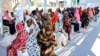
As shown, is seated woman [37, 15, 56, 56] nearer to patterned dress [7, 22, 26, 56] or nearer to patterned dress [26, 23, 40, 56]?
patterned dress [26, 23, 40, 56]

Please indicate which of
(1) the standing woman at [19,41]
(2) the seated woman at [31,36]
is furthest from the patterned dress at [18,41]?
(2) the seated woman at [31,36]

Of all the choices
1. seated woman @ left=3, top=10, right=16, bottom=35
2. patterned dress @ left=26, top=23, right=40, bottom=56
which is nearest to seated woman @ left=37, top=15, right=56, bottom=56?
patterned dress @ left=26, top=23, right=40, bottom=56

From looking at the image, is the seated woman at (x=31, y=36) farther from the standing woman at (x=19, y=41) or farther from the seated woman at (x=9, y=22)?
the seated woman at (x=9, y=22)

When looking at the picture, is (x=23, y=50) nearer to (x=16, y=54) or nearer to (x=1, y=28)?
(x=16, y=54)

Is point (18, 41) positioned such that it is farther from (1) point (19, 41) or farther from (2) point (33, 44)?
(2) point (33, 44)

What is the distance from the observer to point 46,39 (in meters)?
5.62

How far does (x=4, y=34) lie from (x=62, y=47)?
A: 11.5ft

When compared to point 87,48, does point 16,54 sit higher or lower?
higher

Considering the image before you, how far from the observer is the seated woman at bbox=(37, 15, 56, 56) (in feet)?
18.4

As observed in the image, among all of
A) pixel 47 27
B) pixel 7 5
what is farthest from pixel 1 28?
pixel 7 5

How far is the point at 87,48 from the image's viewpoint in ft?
30.2

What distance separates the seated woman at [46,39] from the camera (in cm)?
561

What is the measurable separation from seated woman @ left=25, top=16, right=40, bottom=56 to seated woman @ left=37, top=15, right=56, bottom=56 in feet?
1.08

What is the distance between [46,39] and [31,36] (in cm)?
52
